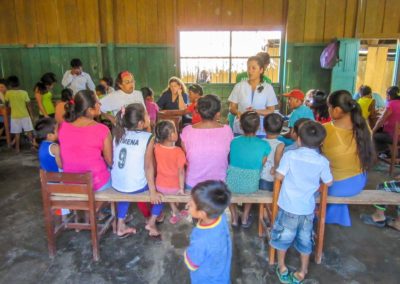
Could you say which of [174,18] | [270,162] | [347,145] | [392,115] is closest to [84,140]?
[270,162]

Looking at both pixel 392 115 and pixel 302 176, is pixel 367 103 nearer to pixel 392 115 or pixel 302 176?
pixel 392 115

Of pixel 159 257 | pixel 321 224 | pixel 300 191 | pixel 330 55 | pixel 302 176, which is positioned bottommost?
pixel 159 257

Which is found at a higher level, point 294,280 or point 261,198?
point 261,198

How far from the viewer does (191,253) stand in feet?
5.41

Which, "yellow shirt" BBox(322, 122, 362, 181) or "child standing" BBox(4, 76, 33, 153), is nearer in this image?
"yellow shirt" BBox(322, 122, 362, 181)

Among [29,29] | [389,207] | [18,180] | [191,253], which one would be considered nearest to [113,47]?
[29,29]

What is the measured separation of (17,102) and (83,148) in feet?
12.3

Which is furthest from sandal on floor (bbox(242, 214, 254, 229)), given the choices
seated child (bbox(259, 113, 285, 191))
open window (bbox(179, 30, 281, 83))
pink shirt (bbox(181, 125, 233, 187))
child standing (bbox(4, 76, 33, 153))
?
open window (bbox(179, 30, 281, 83))

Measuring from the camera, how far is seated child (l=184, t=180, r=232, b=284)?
162cm

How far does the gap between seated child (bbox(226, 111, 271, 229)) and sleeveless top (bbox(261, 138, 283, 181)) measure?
0.28ft

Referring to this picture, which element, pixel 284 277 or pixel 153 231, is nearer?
pixel 284 277

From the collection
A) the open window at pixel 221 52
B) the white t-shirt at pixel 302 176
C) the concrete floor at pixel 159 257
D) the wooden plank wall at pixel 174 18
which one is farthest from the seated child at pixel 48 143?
the open window at pixel 221 52

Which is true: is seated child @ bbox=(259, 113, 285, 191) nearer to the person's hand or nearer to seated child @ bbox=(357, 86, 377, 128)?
the person's hand

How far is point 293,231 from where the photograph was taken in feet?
7.44
